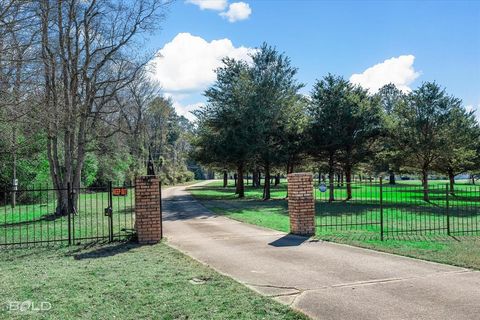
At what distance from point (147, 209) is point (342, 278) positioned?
17.5 feet

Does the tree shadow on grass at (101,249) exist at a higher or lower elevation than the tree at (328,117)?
lower

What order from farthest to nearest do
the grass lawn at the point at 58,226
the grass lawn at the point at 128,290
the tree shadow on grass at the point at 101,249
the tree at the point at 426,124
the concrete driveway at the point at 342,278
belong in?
the tree at the point at 426,124, the grass lawn at the point at 58,226, the tree shadow on grass at the point at 101,249, the concrete driveway at the point at 342,278, the grass lawn at the point at 128,290

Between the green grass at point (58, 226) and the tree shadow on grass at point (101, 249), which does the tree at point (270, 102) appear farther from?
the tree shadow on grass at point (101, 249)

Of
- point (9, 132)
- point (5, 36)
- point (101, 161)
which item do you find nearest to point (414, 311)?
point (5, 36)

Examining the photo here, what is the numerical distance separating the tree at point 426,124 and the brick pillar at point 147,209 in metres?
19.7

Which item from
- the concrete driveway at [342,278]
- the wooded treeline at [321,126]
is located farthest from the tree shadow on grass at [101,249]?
the wooded treeline at [321,126]

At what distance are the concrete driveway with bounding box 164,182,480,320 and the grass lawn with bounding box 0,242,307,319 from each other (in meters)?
0.47

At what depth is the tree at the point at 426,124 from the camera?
25.7 meters

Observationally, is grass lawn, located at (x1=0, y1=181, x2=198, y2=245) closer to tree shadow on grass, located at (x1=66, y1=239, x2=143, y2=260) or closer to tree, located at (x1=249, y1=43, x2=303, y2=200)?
tree shadow on grass, located at (x1=66, y1=239, x2=143, y2=260)

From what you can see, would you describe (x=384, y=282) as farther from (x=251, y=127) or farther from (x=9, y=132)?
(x=251, y=127)

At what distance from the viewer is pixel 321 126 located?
90.8ft

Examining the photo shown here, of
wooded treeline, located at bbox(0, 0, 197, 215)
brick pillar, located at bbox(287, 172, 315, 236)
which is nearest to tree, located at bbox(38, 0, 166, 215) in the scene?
wooded treeline, located at bbox(0, 0, 197, 215)

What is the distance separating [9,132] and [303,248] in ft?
39.2

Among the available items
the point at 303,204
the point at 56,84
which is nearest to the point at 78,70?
the point at 56,84
